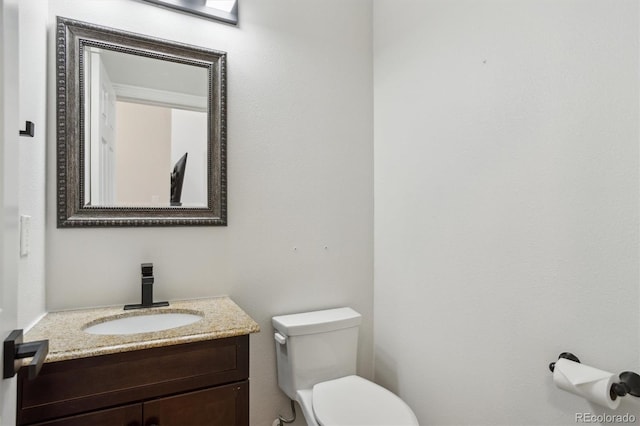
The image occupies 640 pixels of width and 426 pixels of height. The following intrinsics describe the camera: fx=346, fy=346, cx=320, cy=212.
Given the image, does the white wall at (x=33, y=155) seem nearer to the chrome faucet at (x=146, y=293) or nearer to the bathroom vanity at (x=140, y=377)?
the bathroom vanity at (x=140, y=377)

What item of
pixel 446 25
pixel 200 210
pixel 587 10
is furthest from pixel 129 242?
pixel 587 10

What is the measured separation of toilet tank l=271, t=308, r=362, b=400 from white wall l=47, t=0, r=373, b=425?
10 centimetres

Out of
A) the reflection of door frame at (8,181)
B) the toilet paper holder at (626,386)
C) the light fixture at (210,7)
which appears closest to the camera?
the reflection of door frame at (8,181)

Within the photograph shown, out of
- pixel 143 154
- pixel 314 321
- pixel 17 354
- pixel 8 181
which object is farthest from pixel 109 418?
pixel 143 154

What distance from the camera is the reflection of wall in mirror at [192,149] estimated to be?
5.23 feet

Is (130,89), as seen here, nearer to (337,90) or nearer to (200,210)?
(200,210)

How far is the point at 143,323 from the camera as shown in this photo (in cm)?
141

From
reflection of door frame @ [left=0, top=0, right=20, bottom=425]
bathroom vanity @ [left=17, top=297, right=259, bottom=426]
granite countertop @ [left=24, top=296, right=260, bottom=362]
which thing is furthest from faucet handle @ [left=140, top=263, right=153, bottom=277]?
reflection of door frame @ [left=0, top=0, right=20, bottom=425]

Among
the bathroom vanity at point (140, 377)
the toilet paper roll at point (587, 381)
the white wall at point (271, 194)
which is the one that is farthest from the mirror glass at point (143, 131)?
the toilet paper roll at point (587, 381)

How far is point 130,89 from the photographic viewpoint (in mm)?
1521

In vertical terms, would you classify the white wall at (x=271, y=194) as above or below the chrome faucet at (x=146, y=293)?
above

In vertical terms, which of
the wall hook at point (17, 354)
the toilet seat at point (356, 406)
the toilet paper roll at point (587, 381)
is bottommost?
the toilet seat at point (356, 406)

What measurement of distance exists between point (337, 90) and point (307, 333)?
131 cm

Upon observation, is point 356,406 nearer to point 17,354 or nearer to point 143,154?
point 17,354
